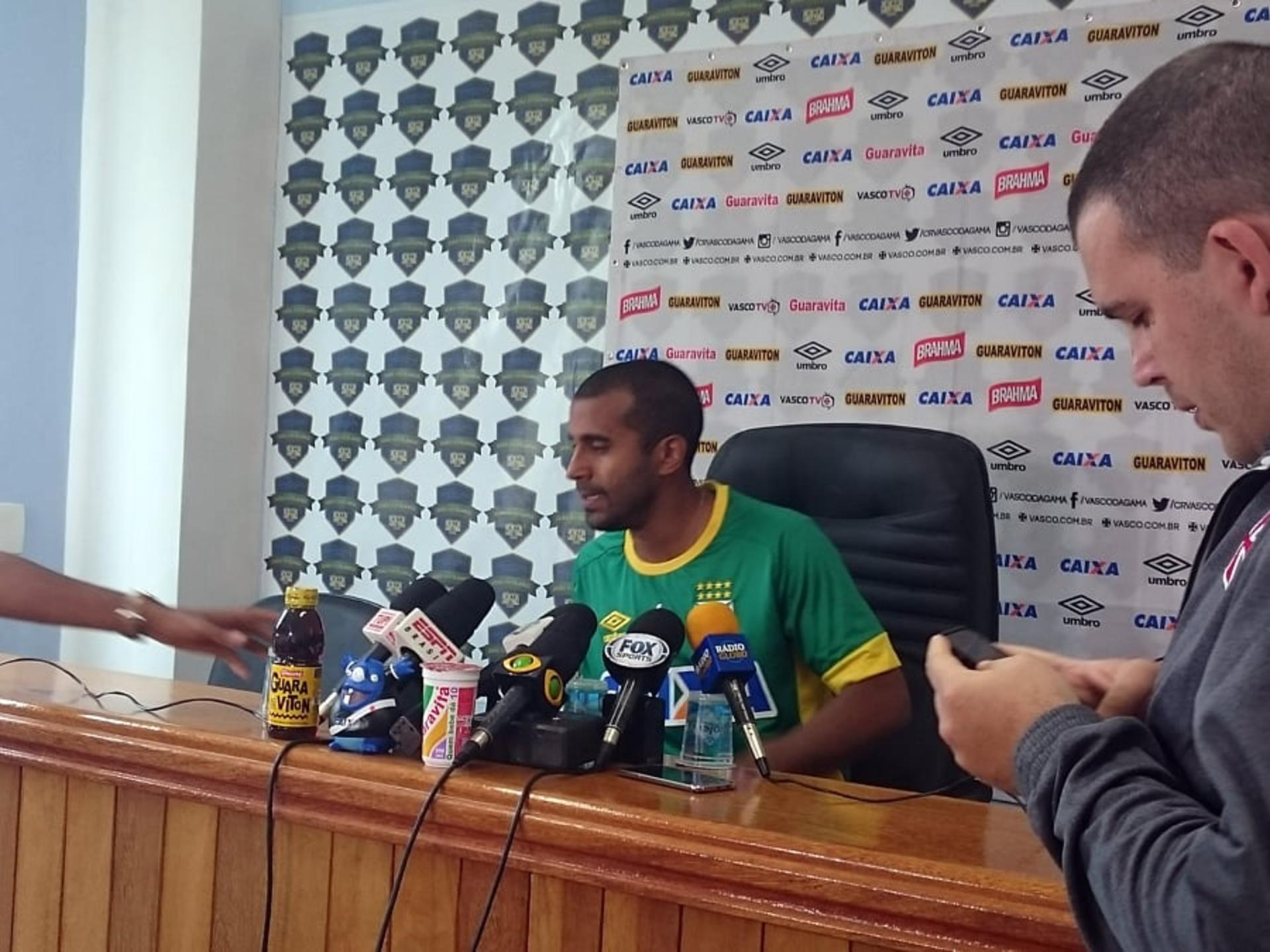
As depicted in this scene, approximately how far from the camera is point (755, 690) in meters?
1.59

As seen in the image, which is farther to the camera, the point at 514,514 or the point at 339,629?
the point at 514,514

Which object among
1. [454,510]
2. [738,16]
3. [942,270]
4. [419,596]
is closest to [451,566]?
[454,510]

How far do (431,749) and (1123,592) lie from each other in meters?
1.90

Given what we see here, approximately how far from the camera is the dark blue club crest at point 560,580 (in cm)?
334

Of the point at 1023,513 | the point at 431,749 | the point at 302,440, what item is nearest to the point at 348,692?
the point at 431,749

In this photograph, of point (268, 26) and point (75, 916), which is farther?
point (268, 26)

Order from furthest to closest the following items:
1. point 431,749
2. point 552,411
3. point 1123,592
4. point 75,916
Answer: point 552,411, point 1123,592, point 75,916, point 431,749

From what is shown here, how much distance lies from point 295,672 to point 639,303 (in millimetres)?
1969

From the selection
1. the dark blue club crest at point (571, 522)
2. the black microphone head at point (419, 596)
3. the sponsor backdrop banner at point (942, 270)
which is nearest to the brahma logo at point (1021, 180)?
the sponsor backdrop banner at point (942, 270)

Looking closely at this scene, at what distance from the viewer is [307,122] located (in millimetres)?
3732

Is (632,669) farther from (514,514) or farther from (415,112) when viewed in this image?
(415,112)

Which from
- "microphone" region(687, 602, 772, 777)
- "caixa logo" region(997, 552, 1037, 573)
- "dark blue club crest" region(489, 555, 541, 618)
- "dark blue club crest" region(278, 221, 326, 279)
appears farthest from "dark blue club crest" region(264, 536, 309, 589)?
"microphone" region(687, 602, 772, 777)

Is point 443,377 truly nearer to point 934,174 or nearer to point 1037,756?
point 934,174

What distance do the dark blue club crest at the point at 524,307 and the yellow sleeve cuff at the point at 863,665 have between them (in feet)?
5.49
